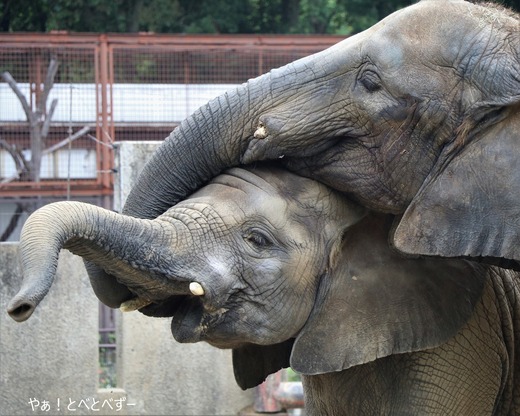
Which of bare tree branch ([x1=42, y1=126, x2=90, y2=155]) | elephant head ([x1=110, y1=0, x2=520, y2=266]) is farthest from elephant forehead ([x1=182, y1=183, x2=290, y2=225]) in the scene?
bare tree branch ([x1=42, y1=126, x2=90, y2=155])

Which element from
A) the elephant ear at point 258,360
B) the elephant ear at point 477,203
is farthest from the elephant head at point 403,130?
the elephant ear at point 258,360

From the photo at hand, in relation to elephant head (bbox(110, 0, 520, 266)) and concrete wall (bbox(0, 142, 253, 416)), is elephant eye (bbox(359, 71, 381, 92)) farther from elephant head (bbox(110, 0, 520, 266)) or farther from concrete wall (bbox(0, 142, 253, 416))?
concrete wall (bbox(0, 142, 253, 416))

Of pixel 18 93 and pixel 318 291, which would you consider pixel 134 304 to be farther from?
pixel 18 93

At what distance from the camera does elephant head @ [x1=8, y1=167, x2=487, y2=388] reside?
473 cm

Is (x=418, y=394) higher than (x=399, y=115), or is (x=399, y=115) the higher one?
(x=399, y=115)

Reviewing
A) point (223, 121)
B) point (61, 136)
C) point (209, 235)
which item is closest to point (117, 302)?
point (209, 235)

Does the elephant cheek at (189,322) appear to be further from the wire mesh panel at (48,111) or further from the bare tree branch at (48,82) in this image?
the bare tree branch at (48,82)

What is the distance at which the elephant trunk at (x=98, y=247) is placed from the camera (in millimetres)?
4234

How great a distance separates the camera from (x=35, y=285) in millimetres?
4184

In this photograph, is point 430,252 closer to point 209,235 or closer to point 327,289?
point 327,289

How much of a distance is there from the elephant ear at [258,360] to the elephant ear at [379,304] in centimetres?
42

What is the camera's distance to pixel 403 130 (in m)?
4.83

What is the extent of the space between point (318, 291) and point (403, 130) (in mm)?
718

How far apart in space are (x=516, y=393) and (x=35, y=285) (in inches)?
90.0
